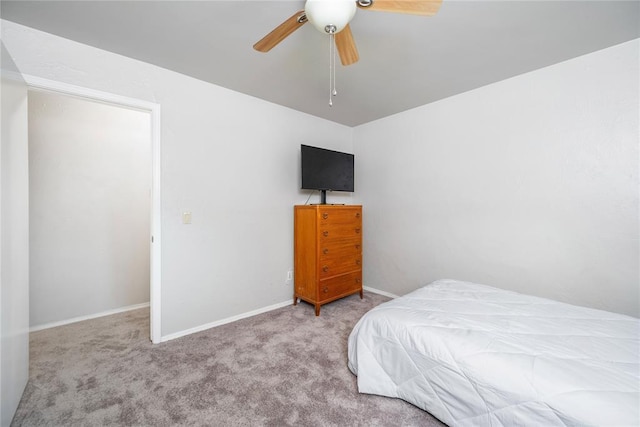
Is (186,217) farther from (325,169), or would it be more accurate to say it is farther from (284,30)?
(284,30)

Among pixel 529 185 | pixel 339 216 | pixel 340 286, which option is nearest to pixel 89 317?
pixel 340 286

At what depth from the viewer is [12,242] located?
1.39 meters

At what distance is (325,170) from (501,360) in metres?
2.39

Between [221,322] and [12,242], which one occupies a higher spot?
[12,242]

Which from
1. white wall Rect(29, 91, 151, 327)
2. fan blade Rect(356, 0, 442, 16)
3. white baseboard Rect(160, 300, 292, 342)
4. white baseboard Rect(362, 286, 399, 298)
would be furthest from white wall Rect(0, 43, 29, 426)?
white baseboard Rect(362, 286, 399, 298)

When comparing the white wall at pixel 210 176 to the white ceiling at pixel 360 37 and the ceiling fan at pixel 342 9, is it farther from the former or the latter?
the ceiling fan at pixel 342 9

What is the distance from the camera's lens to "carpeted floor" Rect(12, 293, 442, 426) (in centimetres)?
142

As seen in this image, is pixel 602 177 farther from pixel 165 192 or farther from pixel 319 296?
pixel 165 192

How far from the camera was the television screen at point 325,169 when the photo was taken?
116 inches

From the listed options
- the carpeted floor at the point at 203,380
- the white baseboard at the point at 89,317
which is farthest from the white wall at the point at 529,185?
the white baseboard at the point at 89,317

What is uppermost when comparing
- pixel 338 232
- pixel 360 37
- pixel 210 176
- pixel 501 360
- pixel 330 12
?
pixel 360 37

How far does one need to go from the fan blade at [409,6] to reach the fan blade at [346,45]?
170 millimetres

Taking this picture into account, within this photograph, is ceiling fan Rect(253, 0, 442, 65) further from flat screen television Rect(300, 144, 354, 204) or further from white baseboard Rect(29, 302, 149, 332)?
white baseboard Rect(29, 302, 149, 332)

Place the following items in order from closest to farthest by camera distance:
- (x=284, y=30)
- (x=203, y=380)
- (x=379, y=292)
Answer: (x=284, y=30)
(x=203, y=380)
(x=379, y=292)
